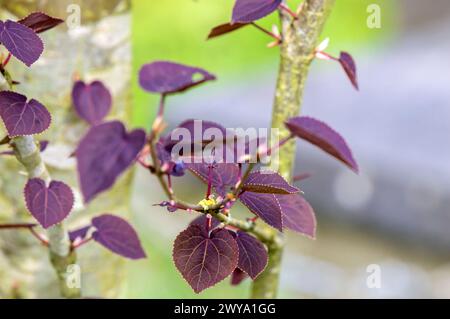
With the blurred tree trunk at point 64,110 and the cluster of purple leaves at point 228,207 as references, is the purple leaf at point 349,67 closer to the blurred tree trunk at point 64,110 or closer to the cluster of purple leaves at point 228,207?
the cluster of purple leaves at point 228,207

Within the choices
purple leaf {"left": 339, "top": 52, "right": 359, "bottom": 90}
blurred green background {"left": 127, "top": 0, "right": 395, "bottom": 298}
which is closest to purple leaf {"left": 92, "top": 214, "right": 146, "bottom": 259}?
purple leaf {"left": 339, "top": 52, "right": 359, "bottom": 90}

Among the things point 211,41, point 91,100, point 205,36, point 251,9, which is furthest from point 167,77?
point 211,41

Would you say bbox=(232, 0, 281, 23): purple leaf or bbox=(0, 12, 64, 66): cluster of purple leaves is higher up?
bbox=(232, 0, 281, 23): purple leaf

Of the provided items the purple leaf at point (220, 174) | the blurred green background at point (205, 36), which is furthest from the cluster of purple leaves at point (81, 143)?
the blurred green background at point (205, 36)

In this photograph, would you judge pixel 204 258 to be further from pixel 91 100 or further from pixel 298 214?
pixel 91 100

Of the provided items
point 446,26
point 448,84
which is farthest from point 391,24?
point 448,84

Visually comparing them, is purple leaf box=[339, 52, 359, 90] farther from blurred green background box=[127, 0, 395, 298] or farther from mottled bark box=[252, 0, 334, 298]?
blurred green background box=[127, 0, 395, 298]

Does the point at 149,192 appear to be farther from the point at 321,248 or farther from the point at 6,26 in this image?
the point at 6,26
